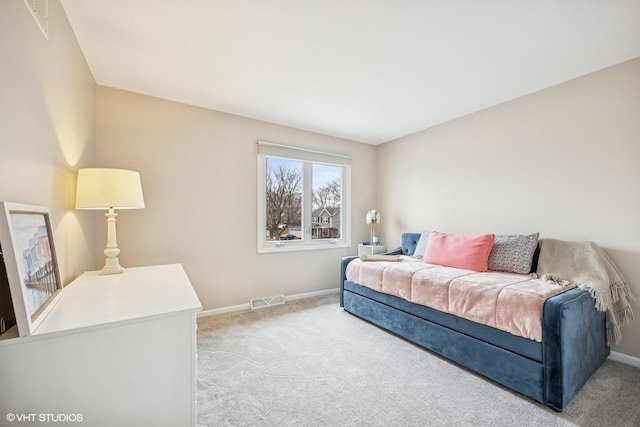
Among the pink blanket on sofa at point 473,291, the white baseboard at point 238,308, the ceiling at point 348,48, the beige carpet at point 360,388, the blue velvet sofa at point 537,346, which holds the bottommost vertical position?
the beige carpet at point 360,388

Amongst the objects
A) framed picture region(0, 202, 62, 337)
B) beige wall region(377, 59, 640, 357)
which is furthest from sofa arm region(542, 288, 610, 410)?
framed picture region(0, 202, 62, 337)

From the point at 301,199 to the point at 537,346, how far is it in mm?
2909

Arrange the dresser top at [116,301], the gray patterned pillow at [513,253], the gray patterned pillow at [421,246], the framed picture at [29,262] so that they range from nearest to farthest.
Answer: the framed picture at [29,262] → the dresser top at [116,301] → the gray patterned pillow at [513,253] → the gray patterned pillow at [421,246]

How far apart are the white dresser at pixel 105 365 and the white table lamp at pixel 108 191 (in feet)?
2.44

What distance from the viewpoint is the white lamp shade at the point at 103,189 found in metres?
1.77

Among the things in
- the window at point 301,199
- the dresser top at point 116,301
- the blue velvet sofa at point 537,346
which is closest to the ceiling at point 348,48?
the window at point 301,199

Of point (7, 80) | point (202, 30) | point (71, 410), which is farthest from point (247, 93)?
point (71, 410)

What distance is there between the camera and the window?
351 centimetres

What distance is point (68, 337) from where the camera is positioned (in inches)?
37.6

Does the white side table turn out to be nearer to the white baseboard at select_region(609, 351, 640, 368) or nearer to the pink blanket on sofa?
the pink blanket on sofa

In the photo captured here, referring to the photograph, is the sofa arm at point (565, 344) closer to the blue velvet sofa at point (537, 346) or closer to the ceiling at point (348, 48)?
the blue velvet sofa at point (537, 346)

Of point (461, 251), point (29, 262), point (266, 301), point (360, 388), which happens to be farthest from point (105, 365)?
point (461, 251)

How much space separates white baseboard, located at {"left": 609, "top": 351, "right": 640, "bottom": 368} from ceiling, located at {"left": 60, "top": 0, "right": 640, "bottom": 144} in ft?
7.80

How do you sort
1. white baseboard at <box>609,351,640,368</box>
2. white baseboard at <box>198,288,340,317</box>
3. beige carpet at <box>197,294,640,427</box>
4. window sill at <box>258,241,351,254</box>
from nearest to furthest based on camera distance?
beige carpet at <box>197,294,640,427</box>
white baseboard at <box>609,351,640,368</box>
white baseboard at <box>198,288,340,317</box>
window sill at <box>258,241,351,254</box>
